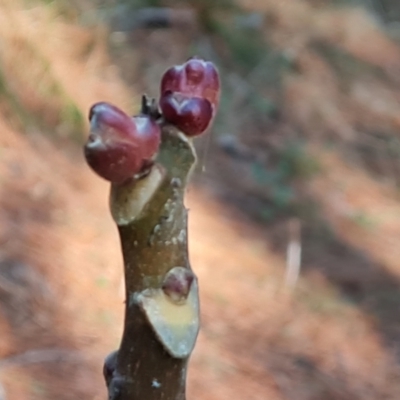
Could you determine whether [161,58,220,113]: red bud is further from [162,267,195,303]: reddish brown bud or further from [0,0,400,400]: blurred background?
[0,0,400,400]: blurred background

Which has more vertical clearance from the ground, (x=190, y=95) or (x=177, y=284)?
(x=190, y=95)

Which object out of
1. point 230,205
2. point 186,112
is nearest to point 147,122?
point 186,112

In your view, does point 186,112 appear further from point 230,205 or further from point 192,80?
point 230,205

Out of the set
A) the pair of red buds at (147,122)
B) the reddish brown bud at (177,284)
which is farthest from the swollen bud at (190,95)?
the reddish brown bud at (177,284)

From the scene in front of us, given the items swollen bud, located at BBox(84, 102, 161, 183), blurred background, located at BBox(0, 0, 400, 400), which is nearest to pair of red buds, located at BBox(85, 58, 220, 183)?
swollen bud, located at BBox(84, 102, 161, 183)

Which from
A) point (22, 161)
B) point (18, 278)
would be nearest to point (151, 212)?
point (18, 278)

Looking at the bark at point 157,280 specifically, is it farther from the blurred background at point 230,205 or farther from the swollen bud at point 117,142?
the blurred background at point 230,205

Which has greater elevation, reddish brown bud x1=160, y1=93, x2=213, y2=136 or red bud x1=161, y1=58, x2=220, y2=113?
red bud x1=161, y1=58, x2=220, y2=113

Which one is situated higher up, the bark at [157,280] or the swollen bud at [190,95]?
the swollen bud at [190,95]
